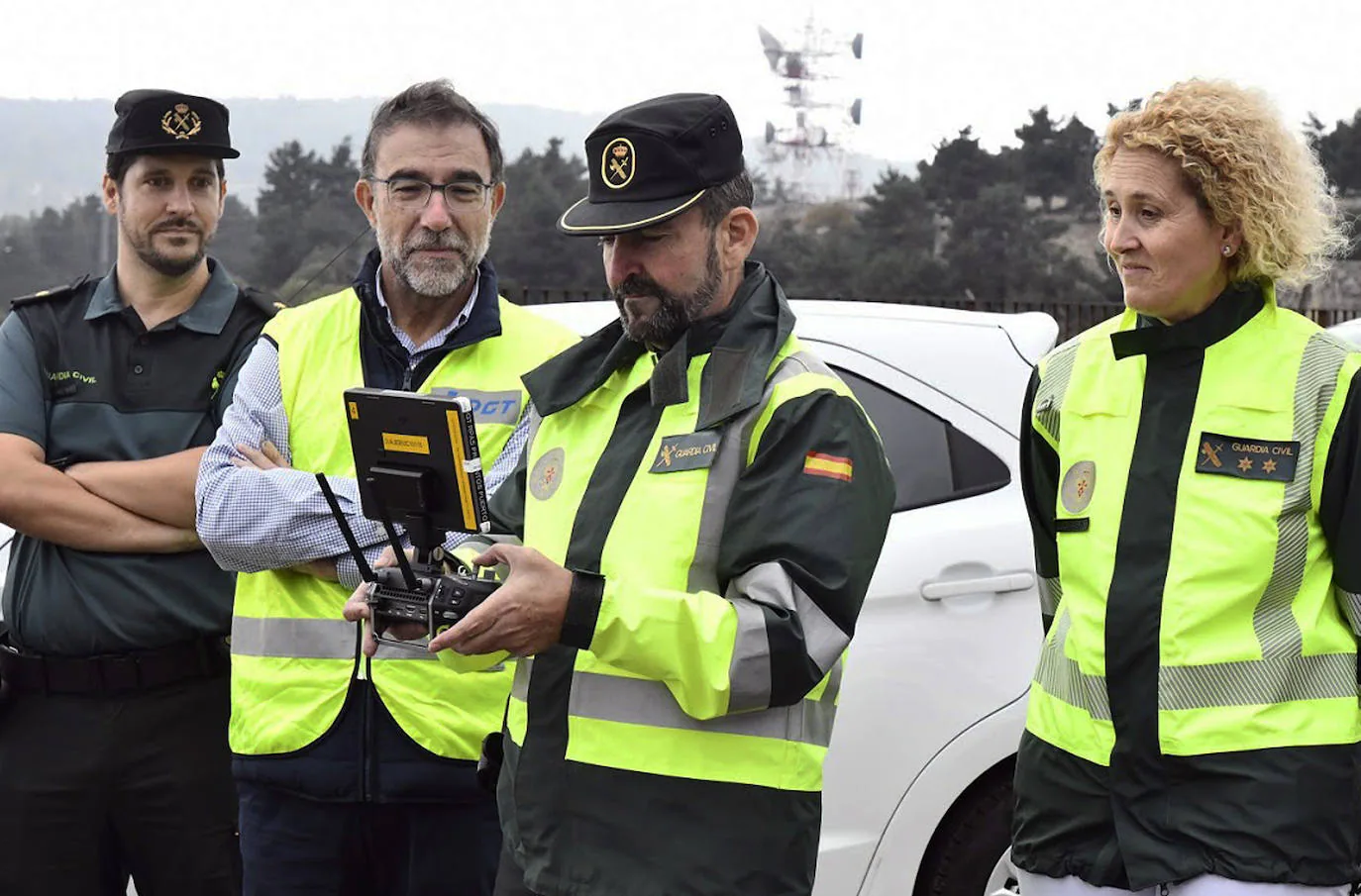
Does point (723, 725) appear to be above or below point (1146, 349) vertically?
below

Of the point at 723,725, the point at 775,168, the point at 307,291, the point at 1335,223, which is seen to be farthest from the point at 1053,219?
the point at 723,725

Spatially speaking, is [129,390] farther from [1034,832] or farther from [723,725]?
[1034,832]

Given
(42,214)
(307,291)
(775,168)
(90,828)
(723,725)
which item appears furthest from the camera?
(775,168)

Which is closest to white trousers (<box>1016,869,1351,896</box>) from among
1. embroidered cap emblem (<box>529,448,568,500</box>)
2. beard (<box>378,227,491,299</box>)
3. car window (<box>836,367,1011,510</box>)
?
embroidered cap emblem (<box>529,448,568,500</box>)

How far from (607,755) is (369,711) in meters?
0.88

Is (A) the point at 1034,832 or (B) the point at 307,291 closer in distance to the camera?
(A) the point at 1034,832

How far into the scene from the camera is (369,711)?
3238 millimetres

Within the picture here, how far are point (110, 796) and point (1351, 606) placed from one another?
2.64 m

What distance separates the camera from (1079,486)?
9.37ft

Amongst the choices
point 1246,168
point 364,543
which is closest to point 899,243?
point 364,543

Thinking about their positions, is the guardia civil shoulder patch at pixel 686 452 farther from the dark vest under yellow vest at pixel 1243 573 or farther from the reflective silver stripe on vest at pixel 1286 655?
the reflective silver stripe on vest at pixel 1286 655

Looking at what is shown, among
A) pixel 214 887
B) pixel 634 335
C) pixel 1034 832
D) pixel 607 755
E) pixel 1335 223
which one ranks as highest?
pixel 1335 223

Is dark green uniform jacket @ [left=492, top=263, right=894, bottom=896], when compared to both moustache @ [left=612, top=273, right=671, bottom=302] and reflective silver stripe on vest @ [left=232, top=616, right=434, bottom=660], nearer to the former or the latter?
moustache @ [left=612, top=273, right=671, bottom=302]

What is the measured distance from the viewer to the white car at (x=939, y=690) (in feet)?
14.1
